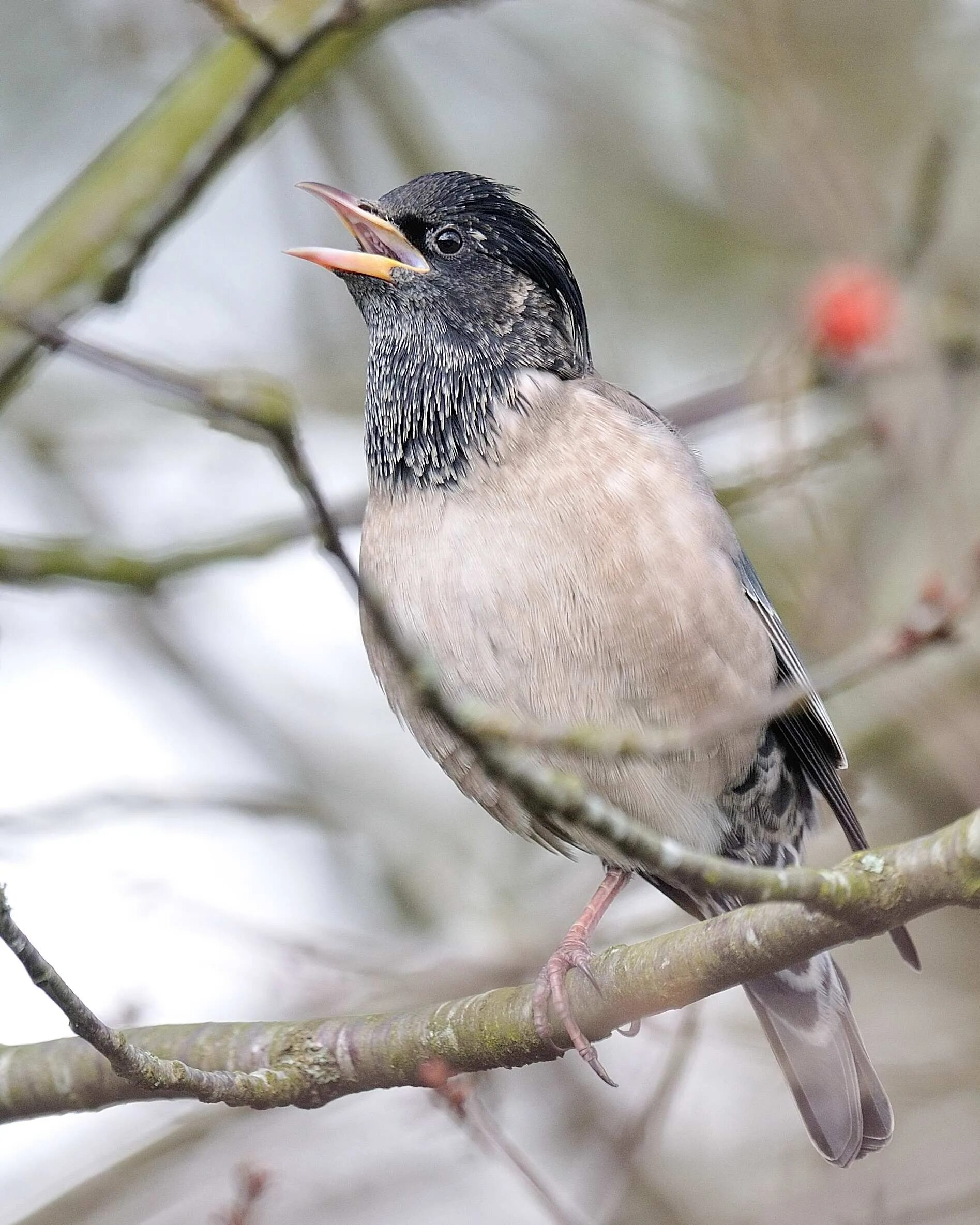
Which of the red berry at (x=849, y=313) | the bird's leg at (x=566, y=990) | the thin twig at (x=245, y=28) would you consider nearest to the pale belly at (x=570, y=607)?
the bird's leg at (x=566, y=990)

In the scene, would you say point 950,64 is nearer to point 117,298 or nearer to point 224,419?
point 117,298

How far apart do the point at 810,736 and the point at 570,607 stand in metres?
1.20

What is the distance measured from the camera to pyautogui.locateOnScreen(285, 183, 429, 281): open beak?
5559 mm

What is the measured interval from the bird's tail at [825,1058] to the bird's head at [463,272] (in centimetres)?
257

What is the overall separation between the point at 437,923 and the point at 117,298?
369 cm

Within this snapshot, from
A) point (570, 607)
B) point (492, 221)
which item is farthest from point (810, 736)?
point (492, 221)

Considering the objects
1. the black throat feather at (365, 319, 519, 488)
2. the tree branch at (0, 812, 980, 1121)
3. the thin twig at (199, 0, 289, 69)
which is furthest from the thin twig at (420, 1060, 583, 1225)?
the thin twig at (199, 0, 289, 69)

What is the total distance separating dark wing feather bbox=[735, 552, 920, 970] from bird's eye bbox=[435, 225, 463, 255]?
5.53ft

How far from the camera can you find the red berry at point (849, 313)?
4.97 m

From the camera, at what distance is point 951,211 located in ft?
26.0

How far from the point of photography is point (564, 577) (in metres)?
4.86

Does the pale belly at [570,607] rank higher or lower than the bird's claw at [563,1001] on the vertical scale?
higher

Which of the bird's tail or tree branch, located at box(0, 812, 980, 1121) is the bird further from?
tree branch, located at box(0, 812, 980, 1121)

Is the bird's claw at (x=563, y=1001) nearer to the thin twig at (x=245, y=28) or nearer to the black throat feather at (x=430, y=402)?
the black throat feather at (x=430, y=402)
